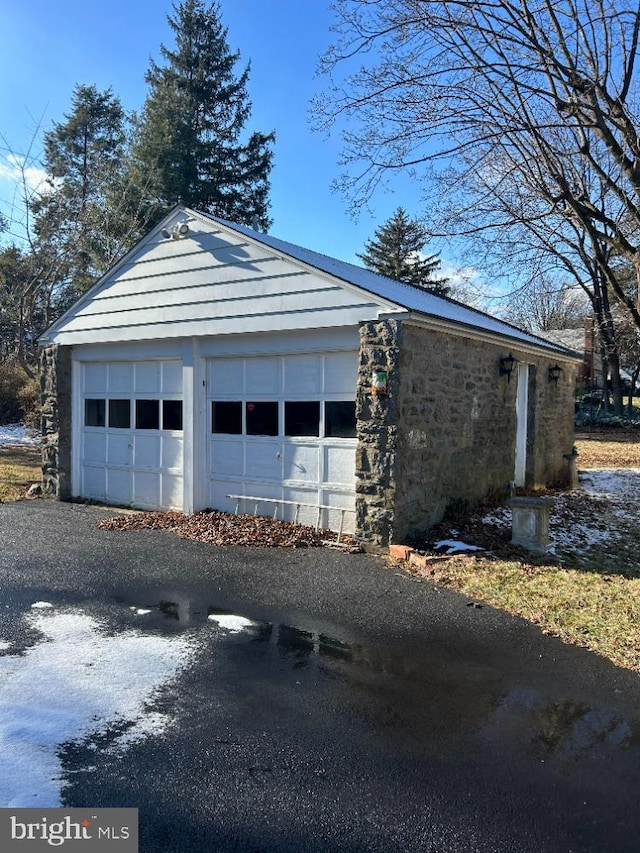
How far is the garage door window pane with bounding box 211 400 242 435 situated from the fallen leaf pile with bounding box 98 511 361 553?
3.98 feet

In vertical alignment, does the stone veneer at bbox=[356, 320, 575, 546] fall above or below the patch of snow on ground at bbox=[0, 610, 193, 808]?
above

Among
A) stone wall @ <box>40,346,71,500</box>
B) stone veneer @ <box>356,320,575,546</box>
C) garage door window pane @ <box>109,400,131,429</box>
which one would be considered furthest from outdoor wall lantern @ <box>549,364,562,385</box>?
stone wall @ <box>40,346,71,500</box>

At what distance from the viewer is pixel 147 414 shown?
362 inches

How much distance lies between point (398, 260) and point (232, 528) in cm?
2739

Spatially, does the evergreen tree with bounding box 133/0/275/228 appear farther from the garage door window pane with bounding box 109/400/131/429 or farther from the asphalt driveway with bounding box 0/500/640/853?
the asphalt driveway with bounding box 0/500/640/853

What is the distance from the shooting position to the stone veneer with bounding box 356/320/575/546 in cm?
665

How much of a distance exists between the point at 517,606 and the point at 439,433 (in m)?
2.88

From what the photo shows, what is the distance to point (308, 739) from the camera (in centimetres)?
304

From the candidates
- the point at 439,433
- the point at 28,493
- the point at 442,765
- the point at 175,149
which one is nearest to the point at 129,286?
the point at 28,493

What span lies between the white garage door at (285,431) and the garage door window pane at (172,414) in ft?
1.80

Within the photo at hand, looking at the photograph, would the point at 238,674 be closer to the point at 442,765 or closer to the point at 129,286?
the point at 442,765

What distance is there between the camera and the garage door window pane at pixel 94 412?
9.88 meters

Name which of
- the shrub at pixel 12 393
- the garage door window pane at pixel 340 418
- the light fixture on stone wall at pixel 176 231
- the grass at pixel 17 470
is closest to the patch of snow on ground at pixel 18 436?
the shrub at pixel 12 393

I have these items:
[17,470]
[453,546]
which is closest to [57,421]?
[17,470]
